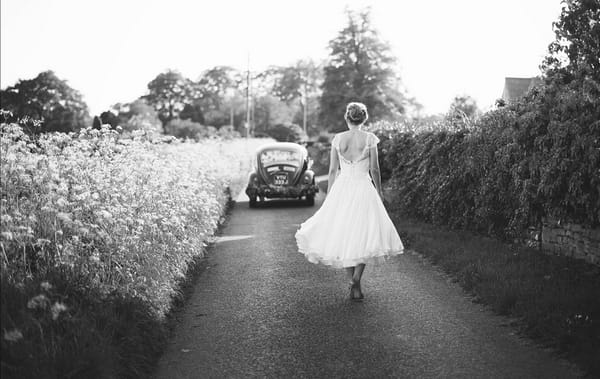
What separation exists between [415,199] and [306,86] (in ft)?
307

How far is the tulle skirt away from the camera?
683cm

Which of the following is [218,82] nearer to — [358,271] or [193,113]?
[193,113]

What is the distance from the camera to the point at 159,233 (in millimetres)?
7699

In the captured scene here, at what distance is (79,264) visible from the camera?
552 cm

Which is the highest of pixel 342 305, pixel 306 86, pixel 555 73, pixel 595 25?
pixel 306 86

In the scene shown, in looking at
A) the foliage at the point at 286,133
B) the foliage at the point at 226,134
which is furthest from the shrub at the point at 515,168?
the foliage at the point at 286,133

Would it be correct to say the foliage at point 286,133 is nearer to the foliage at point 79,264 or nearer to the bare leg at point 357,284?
the foliage at point 79,264

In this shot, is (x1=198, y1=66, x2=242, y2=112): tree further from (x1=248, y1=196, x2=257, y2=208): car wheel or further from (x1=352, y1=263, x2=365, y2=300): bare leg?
(x1=352, y1=263, x2=365, y2=300): bare leg

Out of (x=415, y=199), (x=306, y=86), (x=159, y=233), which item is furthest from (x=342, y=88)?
(x=159, y=233)

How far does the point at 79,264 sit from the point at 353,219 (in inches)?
118

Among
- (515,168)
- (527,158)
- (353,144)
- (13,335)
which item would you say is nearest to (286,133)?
(515,168)

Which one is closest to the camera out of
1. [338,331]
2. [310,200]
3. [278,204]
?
[338,331]

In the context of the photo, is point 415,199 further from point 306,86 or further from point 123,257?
point 306,86

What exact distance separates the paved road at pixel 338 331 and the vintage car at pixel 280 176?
9471mm
